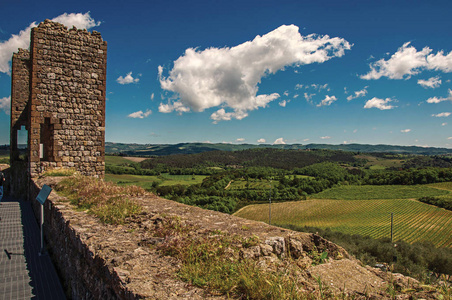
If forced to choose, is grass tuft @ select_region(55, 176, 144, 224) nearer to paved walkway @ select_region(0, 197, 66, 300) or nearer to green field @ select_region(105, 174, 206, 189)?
paved walkway @ select_region(0, 197, 66, 300)

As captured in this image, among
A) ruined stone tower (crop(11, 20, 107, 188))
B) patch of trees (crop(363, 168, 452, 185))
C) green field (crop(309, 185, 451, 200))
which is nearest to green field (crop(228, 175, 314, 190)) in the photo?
green field (crop(309, 185, 451, 200))

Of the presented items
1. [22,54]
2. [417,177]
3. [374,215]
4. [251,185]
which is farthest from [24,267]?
[417,177]

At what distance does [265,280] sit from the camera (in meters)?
1.96

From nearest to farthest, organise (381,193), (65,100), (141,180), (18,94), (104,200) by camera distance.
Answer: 1. (104,200)
2. (65,100)
3. (18,94)
4. (141,180)
5. (381,193)

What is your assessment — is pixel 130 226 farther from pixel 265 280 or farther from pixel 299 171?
pixel 299 171

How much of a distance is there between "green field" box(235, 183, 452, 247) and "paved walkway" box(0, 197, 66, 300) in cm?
4723

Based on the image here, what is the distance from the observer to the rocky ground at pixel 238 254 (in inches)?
81.5

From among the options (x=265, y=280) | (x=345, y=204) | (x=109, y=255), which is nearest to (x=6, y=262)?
(x=109, y=255)

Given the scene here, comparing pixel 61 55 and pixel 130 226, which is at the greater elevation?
pixel 61 55

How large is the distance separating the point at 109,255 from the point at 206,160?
6331 inches

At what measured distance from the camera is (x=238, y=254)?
2.69m

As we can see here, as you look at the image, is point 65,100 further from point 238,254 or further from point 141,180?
point 141,180

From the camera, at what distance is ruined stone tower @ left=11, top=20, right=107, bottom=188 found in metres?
9.88

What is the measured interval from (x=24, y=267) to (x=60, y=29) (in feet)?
31.0
